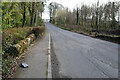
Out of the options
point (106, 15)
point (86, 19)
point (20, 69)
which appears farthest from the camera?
point (86, 19)

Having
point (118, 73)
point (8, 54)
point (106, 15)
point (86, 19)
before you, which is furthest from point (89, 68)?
point (86, 19)

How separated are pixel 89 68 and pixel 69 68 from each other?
36.4 inches

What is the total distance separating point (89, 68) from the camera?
16.1 ft

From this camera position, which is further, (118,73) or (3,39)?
(3,39)

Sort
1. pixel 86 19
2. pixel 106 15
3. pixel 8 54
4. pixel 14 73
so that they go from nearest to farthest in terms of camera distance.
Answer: pixel 14 73 → pixel 8 54 → pixel 106 15 → pixel 86 19

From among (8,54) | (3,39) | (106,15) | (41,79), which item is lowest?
(41,79)

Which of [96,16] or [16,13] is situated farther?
[96,16]

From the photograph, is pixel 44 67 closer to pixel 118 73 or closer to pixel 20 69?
pixel 20 69

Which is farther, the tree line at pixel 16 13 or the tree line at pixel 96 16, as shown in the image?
the tree line at pixel 96 16

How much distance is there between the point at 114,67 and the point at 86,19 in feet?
157

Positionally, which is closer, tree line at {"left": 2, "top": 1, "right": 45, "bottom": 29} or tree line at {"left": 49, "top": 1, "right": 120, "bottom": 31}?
tree line at {"left": 2, "top": 1, "right": 45, "bottom": 29}

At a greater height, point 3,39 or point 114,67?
point 3,39

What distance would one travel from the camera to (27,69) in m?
4.80

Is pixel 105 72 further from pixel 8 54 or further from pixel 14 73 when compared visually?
pixel 8 54
